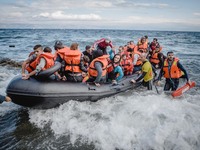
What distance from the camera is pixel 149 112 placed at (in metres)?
4.93

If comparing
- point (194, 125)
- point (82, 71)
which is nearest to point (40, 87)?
point (82, 71)

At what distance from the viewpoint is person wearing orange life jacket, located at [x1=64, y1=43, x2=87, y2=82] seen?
4.79 m

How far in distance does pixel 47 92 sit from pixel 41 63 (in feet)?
2.13

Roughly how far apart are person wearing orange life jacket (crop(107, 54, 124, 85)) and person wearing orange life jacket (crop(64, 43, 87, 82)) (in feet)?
3.76

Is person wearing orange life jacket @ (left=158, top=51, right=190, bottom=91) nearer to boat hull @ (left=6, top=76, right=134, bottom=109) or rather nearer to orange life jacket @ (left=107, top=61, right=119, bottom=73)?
orange life jacket @ (left=107, top=61, right=119, bottom=73)

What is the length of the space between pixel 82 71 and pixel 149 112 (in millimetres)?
1944

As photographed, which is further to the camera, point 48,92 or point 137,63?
point 137,63

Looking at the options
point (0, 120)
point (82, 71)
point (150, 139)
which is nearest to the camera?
point (150, 139)

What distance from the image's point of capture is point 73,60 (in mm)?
4836

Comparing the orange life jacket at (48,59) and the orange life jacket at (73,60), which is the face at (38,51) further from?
the orange life jacket at (73,60)

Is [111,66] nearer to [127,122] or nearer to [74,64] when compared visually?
[74,64]

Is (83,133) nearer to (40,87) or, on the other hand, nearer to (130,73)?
(40,87)

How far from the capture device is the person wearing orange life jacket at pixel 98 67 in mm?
4954

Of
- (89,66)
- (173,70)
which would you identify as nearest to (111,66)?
(89,66)
